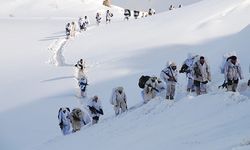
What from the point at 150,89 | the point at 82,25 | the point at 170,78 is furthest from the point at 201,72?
the point at 82,25

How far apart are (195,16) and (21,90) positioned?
12.7 meters

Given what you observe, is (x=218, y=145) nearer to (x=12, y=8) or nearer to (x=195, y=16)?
(x=195, y=16)

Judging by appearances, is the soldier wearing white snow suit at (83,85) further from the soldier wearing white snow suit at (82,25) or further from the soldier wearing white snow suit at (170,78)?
the soldier wearing white snow suit at (82,25)

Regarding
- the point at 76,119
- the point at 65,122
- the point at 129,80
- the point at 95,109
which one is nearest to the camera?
the point at 76,119

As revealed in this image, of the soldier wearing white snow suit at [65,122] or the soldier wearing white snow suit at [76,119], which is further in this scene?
the soldier wearing white snow suit at [65,122]

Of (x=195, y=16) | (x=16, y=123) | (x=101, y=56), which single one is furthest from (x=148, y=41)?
(x=16, y=123)

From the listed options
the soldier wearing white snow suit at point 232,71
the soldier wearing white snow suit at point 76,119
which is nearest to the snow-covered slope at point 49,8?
the soldier wearing white snow suit at point 76,119

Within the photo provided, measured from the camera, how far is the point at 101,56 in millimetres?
30312

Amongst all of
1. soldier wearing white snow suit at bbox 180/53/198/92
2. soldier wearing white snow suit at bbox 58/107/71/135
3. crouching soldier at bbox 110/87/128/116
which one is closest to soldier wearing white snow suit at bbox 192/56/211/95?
soldier wearing white snow suit at bbox 180/53/198/92

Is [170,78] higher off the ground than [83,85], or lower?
higher

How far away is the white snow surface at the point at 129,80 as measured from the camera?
10.1m

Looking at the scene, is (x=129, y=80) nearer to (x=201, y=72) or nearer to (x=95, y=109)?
(x=95, y=109)

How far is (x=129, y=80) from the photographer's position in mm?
23938

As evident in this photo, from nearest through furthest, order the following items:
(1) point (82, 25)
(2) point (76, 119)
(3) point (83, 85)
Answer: (2) point (76, 119), (3) point (83, 85), (1) point (82, 25)
